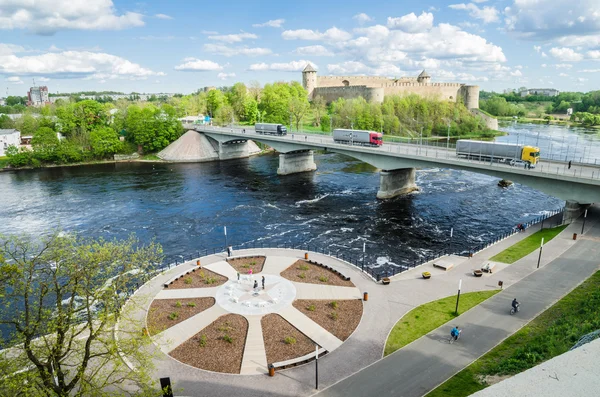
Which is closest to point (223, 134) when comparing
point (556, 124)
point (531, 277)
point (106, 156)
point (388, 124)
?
point (106, 156)

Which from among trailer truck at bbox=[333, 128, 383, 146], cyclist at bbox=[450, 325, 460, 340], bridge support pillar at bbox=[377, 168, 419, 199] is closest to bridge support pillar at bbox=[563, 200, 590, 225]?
bridge support pillar at bbox=[377, 168, 419, 199]

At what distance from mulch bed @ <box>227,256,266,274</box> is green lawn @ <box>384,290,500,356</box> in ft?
47.1

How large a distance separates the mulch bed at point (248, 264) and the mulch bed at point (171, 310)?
18.8ft

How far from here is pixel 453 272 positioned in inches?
1406

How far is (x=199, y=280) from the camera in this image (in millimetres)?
34469

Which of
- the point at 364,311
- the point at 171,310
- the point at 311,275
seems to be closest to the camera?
the point at 364,311

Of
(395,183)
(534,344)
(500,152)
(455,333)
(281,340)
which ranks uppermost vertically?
(500,152)

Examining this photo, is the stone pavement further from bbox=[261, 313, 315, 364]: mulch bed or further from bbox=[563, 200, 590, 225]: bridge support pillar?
bbox=[563, 200, 590, 225]: bridge support pillar

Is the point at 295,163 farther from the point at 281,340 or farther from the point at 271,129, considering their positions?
the point at 281,340

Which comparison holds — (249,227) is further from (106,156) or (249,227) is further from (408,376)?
(106,156)

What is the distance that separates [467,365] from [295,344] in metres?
10.4

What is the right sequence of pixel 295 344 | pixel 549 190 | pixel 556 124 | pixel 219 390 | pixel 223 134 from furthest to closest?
pixel 556 124 → pixel 223 134 → pixel 549 190 → pixel 295 344 → pixel 219 390

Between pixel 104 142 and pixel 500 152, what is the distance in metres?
96.9

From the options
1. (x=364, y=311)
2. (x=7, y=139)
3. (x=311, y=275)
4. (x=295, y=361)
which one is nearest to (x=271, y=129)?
(x=311, y=275)
